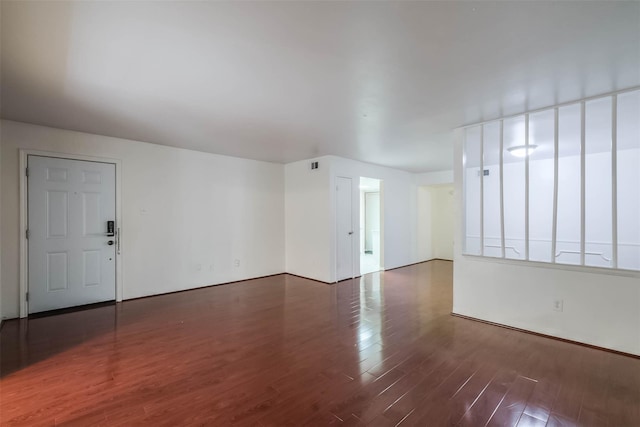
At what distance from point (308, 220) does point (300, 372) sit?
3.69 meters

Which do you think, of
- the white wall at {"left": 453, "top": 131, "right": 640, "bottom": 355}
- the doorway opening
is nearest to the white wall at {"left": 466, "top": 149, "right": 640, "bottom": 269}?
Result: the white wall at {"left": 453, "top": 131, "right": 640, "bottom": 355}

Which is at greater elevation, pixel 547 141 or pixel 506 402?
pixel 547 141

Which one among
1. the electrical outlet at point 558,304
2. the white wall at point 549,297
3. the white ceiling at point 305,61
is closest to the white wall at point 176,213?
the white ceiling at point 305,61

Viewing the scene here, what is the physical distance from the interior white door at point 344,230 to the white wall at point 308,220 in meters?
0.25

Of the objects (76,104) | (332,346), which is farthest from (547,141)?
(76,104)

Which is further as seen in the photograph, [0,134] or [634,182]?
A: [634,182]

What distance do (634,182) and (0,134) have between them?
9608 millimetres

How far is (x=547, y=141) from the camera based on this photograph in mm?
4496

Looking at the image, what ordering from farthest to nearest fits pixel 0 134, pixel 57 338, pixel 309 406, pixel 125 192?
pixel 125 192
pixel 0 134
pixel 57 338
pixel 309 406

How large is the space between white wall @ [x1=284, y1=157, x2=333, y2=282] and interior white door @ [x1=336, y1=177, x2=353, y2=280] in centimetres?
25

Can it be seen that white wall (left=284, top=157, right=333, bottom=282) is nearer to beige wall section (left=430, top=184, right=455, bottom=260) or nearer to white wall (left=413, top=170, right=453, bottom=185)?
white wall (left=413, top=170, right=453, bottom=185)

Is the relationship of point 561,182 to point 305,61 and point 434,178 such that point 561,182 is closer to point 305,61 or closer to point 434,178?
point 434,178

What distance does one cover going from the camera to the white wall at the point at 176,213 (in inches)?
141

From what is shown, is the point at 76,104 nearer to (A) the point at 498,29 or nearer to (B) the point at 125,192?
(B) the point at 125,192
